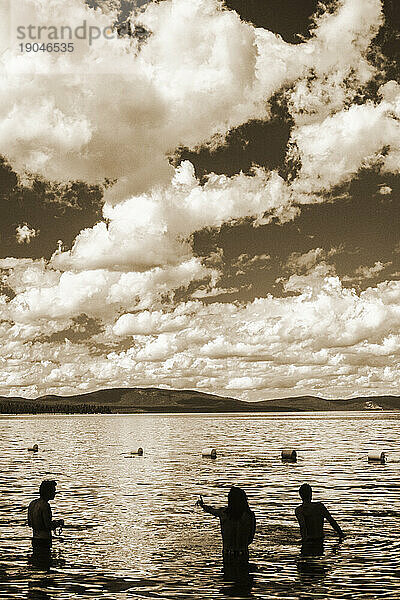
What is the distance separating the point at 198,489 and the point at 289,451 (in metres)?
29.8

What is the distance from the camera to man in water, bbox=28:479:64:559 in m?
32.0

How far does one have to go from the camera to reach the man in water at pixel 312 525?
1305 inches

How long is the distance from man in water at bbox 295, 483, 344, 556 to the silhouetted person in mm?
3525

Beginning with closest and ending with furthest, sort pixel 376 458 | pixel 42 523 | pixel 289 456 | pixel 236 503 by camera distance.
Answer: pixel 236 503 < pixel 42 523 < pixel 376 458 < pixel 289 456

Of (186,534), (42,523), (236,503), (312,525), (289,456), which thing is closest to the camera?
(236,503)

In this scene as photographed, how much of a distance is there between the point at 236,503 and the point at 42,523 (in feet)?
32.0

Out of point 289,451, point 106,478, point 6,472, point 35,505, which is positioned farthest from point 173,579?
point 289,451

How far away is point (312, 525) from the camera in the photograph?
3381 cm

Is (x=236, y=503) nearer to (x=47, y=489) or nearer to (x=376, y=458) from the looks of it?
(x=47, y=489)

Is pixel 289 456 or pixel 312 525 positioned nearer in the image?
pixel 312 525

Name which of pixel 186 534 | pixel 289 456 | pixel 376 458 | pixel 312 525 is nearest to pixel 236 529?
pixel 312 525

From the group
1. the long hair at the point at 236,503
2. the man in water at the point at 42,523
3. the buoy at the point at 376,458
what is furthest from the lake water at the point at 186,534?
the buoy at the point at 376,458

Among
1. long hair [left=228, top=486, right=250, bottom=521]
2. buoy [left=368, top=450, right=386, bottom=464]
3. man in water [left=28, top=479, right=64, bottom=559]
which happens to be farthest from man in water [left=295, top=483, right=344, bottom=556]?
buoy [left=368, top=450, right=386, bottom=464]

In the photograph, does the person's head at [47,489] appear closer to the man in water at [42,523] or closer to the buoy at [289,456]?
the man in water at [42,523]
